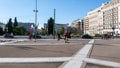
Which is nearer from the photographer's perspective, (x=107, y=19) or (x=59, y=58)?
(x=59, y=58)

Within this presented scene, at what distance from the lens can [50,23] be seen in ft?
491

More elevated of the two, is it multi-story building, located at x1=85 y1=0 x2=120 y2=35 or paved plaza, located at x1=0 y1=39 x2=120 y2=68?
multi-story building, located at x1=85 y1=0 x2=120 y2=35

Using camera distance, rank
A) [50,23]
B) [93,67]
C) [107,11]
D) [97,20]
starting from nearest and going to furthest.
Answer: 1. [93,67]
2. [50,23]
3. [107,11]
4. [97,20]

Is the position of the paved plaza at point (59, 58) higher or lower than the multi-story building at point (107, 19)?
lower

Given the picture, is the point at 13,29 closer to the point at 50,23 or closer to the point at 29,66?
the point at 50,23

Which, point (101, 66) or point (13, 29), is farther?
point (13, 29)

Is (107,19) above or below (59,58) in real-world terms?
above

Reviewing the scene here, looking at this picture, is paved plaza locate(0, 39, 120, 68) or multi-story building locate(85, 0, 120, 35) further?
multi-story building locate(85, 0, 120, 35)

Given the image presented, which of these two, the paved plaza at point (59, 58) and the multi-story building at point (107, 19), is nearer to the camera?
the paved plaza at point (59, 58)

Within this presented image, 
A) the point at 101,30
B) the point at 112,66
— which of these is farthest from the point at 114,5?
the point at 112,66

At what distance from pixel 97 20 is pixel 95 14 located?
24.7 ft

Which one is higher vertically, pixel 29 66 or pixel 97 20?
pixel 97 20

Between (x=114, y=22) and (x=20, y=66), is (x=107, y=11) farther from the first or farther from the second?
(x=20, y=66)

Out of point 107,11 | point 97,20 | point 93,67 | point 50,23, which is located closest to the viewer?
point 93,67
